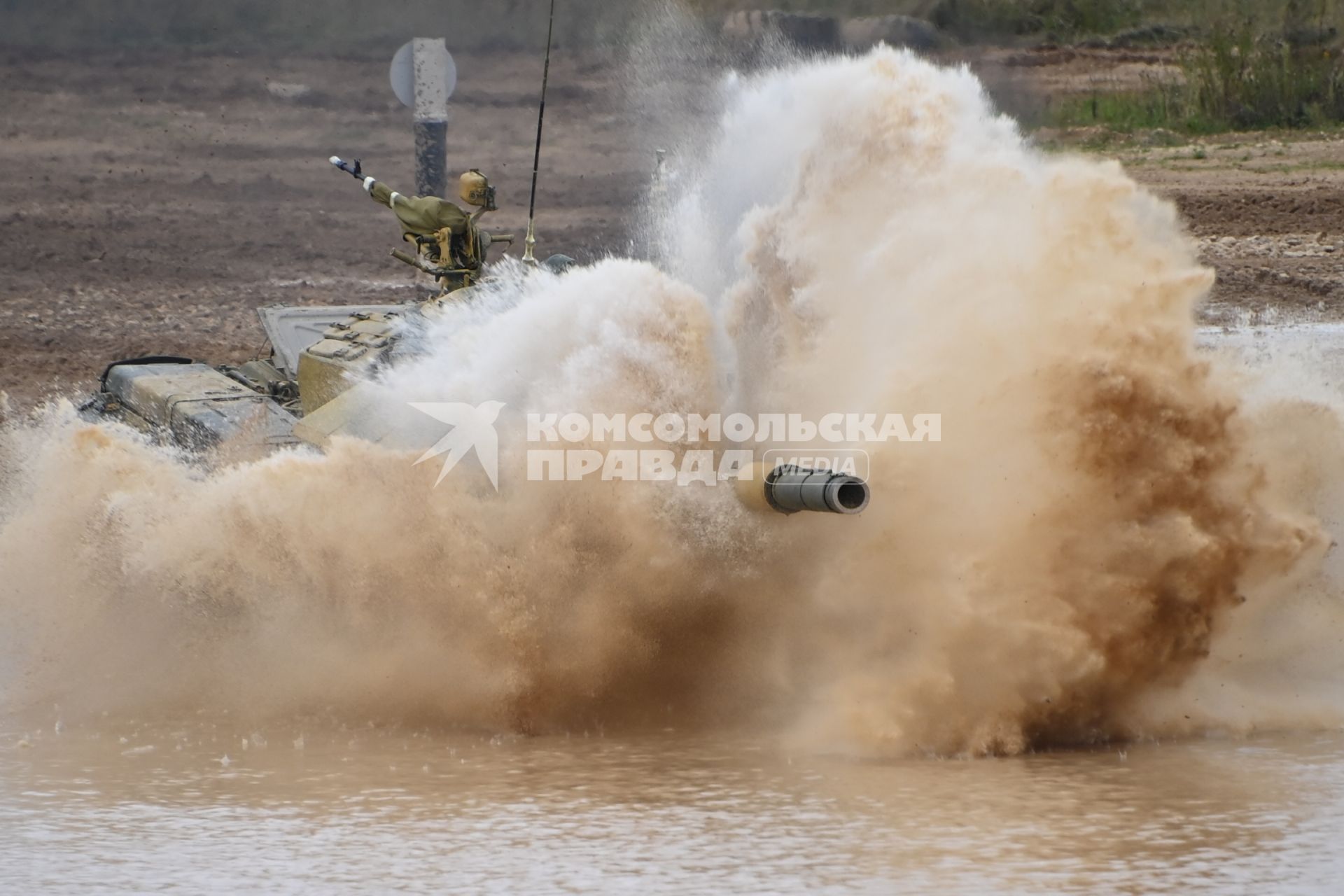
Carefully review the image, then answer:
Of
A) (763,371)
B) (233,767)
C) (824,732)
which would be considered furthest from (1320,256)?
(233,767)

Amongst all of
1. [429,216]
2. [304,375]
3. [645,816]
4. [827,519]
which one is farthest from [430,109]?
[645,816]

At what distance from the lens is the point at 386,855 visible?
8.71m

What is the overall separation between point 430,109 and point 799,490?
1071 centimetres

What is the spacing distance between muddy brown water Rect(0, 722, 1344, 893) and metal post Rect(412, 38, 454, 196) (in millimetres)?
9528

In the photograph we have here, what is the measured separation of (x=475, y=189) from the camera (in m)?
12.8

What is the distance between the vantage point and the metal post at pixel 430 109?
19297mm

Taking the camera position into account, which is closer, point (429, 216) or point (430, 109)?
point (429, 216)

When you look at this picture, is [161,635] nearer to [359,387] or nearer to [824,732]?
[359,387]

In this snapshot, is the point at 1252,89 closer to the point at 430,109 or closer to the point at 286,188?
the point at 430,109

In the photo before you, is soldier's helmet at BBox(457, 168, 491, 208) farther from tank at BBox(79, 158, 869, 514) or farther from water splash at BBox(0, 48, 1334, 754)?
water splash at BBox(0, 48, 1334, 754)

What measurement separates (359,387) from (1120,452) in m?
3.73

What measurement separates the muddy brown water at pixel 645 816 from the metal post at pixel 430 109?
31.3ft

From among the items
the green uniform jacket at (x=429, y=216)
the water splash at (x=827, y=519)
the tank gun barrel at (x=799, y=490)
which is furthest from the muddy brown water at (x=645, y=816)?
the green uniform jacket at (x=429, y=216)

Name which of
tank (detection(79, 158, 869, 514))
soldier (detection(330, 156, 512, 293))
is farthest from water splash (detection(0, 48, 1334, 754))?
soldier (detection(330, 156, 512, 293))
